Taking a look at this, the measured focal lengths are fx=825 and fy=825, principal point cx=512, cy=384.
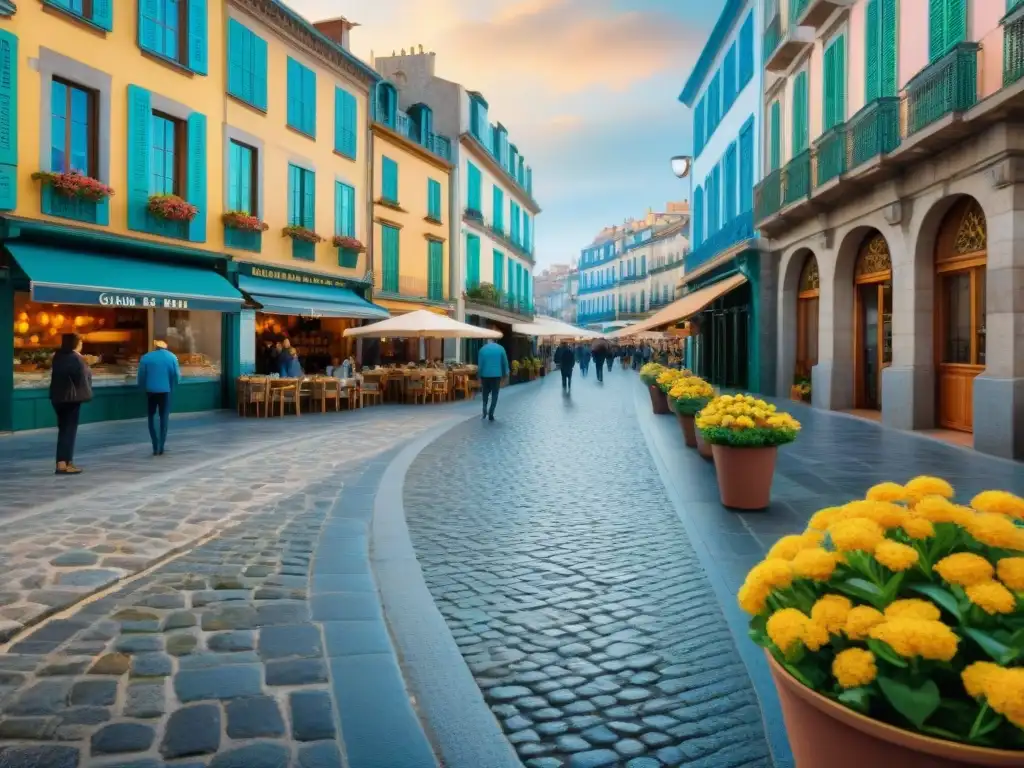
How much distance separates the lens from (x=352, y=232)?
23.6 meters

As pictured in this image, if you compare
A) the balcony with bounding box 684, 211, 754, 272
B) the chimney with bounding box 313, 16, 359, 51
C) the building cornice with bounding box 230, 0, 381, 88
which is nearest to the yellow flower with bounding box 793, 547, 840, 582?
the building cornice with bounding box 230, 0, 381, 88

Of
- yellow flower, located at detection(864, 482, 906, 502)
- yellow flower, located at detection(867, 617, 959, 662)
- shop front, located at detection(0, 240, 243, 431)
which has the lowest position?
yellow flower, located at detection(867, 617, 959, 662)

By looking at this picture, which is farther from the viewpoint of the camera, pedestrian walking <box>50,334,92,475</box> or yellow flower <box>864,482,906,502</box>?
pedestrian walking <box>50,334,92,475</box>

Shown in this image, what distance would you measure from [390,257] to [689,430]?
17.6 meters

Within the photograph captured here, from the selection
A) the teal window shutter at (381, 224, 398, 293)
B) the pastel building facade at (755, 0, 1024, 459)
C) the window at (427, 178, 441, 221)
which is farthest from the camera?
the window at (427, 178, 441, 221)

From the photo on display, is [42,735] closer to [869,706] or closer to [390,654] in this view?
[390,654]

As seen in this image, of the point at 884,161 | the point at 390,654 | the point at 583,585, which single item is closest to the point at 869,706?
the point at 390,654

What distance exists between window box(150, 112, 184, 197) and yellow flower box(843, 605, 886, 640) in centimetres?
1618

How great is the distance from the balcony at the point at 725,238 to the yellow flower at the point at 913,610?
67.1 feet

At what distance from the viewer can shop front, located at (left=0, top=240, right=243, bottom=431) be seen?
41.3 feet

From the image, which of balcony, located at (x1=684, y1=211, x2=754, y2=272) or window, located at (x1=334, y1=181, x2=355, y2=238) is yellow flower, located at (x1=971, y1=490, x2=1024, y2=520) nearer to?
balcony, located at (x1=684, y1=211, x2=754, y2=272)

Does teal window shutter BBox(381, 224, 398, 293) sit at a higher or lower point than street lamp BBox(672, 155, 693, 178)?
lower

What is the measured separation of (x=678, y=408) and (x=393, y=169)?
60.7 feet

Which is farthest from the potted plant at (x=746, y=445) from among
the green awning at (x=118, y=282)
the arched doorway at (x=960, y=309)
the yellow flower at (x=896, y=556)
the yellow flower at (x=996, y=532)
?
the green awning at (x=118, y=282)
